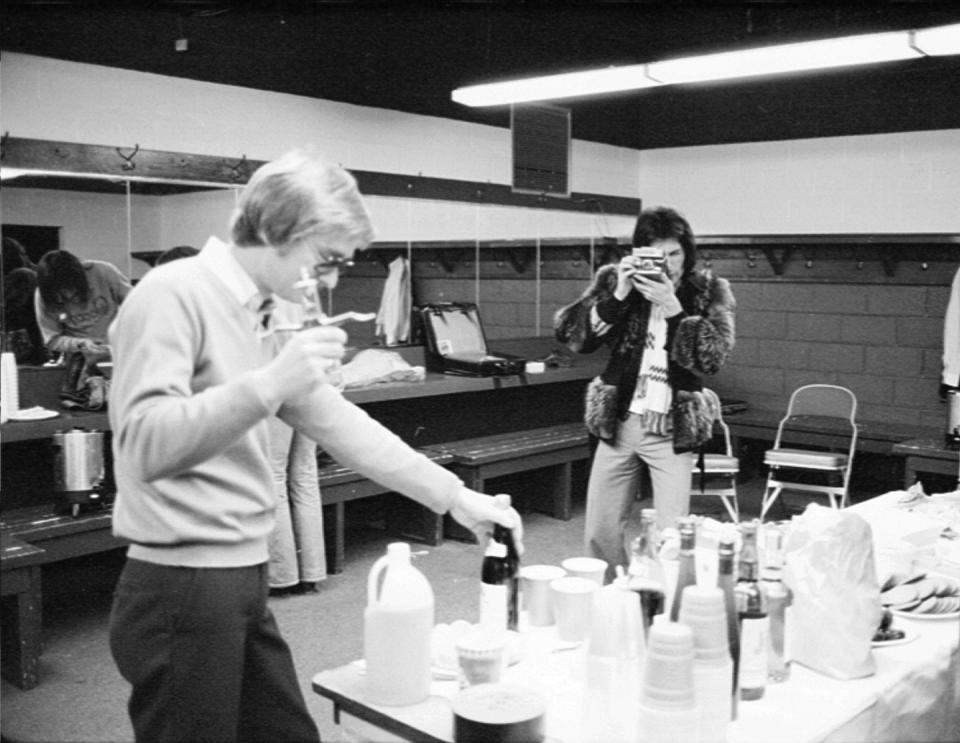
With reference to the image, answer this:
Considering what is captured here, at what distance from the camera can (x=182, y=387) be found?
5.42 feet

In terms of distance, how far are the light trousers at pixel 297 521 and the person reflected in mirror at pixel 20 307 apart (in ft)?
4.67

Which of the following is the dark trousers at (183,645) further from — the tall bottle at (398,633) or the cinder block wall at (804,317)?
the cinder block wall at (804,317)

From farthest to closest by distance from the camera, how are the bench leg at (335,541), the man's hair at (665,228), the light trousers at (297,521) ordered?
the bench leg at (335,541) < the light trousers at (297,521) < the man's hair at (665,228)

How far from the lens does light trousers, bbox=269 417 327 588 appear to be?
196 inches

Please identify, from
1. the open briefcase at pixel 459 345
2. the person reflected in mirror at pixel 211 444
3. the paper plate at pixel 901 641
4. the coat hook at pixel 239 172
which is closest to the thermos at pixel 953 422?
the open briefcase at pixel 459 345

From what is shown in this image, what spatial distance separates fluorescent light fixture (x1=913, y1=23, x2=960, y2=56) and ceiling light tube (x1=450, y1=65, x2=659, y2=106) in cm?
140

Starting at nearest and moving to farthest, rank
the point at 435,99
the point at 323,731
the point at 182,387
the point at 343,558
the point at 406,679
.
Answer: the point at 182,387
the point at 406,679
the point at 323,731
the point at 343,558
the point at 435,99

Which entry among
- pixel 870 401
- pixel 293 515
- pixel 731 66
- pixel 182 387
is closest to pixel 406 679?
pixel 182 387

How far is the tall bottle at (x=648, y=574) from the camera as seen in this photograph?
2.06 m

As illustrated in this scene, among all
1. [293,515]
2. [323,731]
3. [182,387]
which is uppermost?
[182,387]

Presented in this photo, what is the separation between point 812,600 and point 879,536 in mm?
778

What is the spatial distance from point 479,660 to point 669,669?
1.36 ft

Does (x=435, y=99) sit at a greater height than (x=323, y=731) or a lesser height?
greater

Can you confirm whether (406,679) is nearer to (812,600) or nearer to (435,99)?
(812,600)
